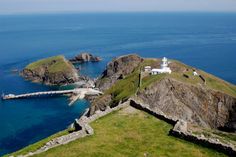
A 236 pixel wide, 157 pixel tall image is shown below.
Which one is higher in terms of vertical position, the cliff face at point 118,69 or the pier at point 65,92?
the cliff face at point 118,69

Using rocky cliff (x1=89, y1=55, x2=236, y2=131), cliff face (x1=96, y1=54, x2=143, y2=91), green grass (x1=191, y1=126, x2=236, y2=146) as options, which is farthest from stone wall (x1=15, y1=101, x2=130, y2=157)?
cliff face (x1=96, y1=54, x2=143, y2=91)

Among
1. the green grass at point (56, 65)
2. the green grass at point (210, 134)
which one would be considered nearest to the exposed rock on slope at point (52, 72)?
the green grass at point (56, 65)

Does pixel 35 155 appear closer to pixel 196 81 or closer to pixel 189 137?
pixel 189 137

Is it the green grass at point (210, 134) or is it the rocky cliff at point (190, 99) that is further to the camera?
the rocky cliff at point (190, 99)

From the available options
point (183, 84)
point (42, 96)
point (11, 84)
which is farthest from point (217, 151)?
point (11, 84)

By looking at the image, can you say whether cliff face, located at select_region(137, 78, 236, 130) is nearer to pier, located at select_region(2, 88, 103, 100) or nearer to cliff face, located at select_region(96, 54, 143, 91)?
pier, located at select_region(2, 88, 103, 100)

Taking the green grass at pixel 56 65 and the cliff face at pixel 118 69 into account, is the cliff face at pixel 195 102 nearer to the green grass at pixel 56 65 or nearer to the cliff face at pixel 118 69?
the cliff face at pixel 118 69
